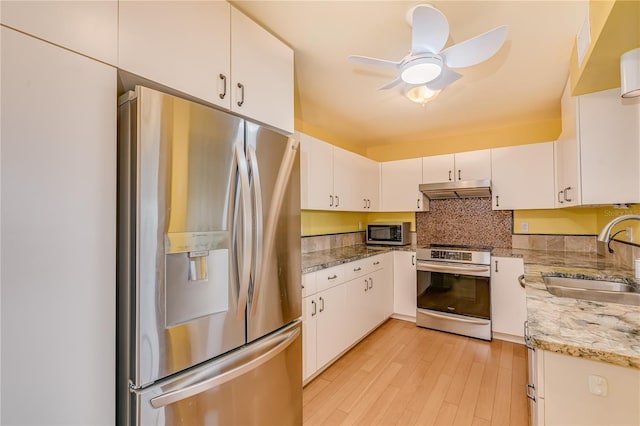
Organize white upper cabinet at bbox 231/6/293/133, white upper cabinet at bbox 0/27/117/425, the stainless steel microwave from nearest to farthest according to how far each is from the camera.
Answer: white upper cabinet at bbox 0/27/117/425
white upper cabinet at bbox 231/6/293/133
the stainless steel microwave

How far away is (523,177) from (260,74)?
287 centimetres

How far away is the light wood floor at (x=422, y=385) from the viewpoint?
1852 millimetres

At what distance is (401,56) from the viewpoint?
1.87 meters

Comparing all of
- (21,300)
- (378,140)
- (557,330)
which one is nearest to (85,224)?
(21,300)

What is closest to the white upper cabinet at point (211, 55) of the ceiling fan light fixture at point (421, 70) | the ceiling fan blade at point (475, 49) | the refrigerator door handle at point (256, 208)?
the refrigerator door handle at point (256, 208)

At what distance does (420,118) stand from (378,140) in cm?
94

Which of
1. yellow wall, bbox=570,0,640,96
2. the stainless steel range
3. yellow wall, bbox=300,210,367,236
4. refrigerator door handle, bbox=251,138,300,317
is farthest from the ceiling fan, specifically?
the stainless steel range

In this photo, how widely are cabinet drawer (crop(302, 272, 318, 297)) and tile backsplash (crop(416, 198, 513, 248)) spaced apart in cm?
219

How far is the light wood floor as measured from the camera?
1.85 m

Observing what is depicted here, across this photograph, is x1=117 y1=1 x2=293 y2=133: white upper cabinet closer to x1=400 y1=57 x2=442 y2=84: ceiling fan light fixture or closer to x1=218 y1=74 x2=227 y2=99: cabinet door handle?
x1=218 y1=74 x2=227 y2=99: cabinet door handle

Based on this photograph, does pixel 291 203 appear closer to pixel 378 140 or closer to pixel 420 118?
pixel 420 118

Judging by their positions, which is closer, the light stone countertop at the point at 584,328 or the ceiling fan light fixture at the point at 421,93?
the light stone countertop at the point at 584,328

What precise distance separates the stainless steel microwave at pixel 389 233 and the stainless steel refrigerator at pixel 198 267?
2516mm

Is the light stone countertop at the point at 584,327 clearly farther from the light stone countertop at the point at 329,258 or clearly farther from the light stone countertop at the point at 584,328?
the light stone countertop at the point at 329,258
